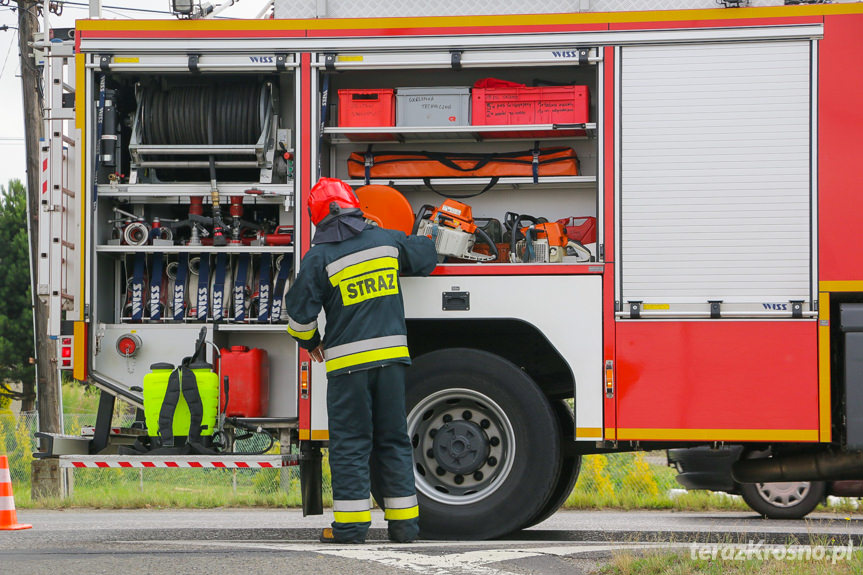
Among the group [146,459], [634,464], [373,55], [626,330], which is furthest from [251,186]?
[634,464]

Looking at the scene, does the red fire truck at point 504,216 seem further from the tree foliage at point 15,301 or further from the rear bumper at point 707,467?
the tree foliage at point 15,301

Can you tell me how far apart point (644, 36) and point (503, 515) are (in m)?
3.00

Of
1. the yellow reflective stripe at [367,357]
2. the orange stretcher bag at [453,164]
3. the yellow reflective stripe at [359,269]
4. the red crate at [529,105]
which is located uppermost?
the red crate at [529,105]

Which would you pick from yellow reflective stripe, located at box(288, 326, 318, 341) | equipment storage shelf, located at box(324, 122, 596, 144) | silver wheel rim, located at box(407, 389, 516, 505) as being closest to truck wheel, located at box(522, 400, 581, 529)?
silver wheel rim, located at box(407, 389, 516, 505)

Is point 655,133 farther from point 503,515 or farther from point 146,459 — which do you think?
point 146,459

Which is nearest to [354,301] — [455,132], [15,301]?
[455,132]

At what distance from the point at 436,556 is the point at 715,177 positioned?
2824 mm

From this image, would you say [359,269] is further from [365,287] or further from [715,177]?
[715,177]

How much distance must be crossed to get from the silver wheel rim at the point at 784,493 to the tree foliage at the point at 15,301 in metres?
30.9

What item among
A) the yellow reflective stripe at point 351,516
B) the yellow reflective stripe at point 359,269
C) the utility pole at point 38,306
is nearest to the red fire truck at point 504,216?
the yellow reflective stripe at point 359,269

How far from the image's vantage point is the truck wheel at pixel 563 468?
7.57 meters

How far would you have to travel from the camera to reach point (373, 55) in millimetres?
7340

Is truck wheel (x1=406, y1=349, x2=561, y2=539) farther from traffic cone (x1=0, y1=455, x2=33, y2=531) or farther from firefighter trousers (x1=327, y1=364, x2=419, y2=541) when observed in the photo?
traffic cone (x1=0, y1=455, x2=33, y2=531)

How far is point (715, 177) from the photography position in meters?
7.00
